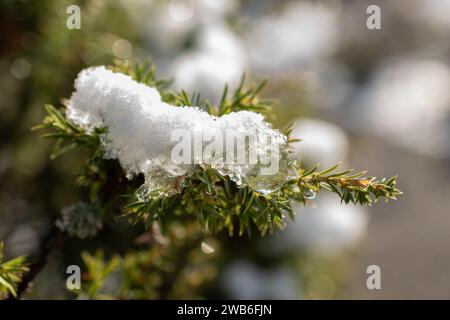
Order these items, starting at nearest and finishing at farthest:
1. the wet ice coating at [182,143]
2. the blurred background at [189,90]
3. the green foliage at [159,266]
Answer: the wet ice coating at [182,143]
the green foliage at [159,266]
the blurred background at [189,90]

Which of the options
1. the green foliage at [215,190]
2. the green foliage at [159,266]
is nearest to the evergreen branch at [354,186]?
the green foliage at [215,190]

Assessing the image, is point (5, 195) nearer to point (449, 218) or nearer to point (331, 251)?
point (331, 251)

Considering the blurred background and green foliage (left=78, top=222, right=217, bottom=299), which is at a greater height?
the blurred background

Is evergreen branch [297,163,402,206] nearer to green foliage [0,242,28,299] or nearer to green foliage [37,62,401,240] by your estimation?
green foliage [37,62,401,240]

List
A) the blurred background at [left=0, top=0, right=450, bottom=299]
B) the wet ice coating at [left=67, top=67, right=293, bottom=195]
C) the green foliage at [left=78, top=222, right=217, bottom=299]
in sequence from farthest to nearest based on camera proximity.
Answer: the blurred background at [left=0, top=0, right=450, bottom=299]
the green foliage at [left=78, top=222, right=217, bottom=299]
the wet ice coating at [left=67, top=67, right=293, bottom=195]

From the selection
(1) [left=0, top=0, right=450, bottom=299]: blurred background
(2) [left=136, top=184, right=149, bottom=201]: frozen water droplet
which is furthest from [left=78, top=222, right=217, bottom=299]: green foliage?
(2) [left=136, top=184, right=149, bottom=201]: frozen water droplet

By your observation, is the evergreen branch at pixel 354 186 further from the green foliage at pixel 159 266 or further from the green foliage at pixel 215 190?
the green foliage at pixel 159 266

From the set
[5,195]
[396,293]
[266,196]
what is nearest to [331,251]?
[5,195]
